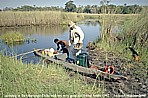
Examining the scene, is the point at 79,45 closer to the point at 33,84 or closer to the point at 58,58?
the point at 58,58

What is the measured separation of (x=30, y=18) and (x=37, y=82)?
16.7 meters

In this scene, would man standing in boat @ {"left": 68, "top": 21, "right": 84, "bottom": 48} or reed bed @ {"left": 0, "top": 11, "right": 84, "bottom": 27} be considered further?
reed bed @ {"left": 0, "top": 11, "right": 84, "bottom": 27}

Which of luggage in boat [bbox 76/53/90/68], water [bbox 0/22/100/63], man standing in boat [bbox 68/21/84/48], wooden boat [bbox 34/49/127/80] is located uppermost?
man standing in boat [bbox 68/21/84/48]

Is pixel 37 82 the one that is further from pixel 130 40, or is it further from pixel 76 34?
pixel 130 40

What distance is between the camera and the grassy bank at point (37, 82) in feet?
10.9

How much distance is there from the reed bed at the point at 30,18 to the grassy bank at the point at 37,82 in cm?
1389

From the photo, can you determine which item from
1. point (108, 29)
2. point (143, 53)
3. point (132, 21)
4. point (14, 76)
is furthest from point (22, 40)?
point (14, 76)

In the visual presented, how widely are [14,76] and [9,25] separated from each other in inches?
614

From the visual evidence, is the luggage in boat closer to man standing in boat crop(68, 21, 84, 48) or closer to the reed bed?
man standing in boat crop(68, 21, 84, 48)

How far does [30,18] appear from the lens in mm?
19859

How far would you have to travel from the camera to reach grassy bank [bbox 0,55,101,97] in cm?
331

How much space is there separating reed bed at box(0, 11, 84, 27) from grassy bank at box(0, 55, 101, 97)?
45.6 ft

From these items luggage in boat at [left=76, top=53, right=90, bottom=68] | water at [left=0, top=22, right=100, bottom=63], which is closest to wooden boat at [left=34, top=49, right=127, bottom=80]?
luggage in boat at [left=76, top=53, right=90, bottom=68]

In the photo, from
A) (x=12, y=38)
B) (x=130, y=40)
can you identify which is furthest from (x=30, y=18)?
(x=130, y=40)
